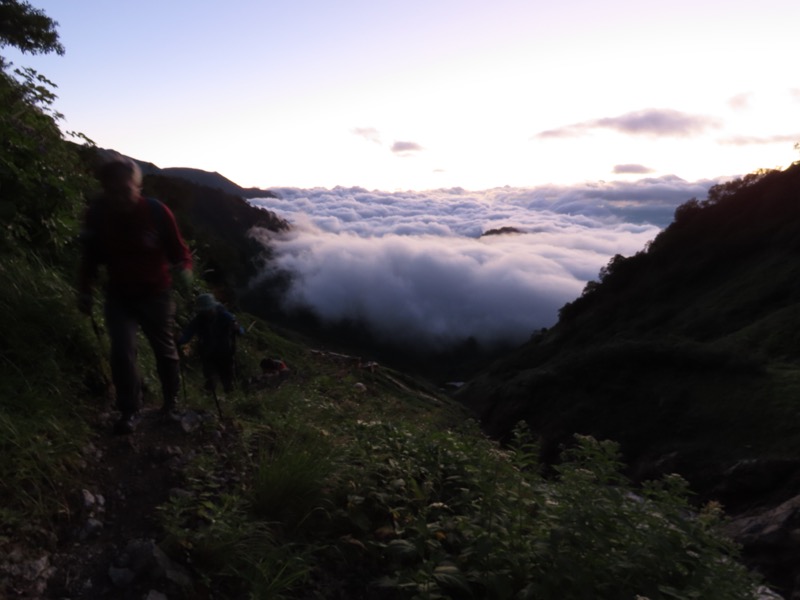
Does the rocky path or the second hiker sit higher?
the second hiker

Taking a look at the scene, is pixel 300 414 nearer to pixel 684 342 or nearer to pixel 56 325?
pixel 56 325

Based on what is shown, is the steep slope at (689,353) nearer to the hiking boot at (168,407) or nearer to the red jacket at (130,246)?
the hiking boot at (168,407)

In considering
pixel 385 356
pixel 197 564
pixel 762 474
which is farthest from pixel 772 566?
pixel 385 356

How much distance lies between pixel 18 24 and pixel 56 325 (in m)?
13.8

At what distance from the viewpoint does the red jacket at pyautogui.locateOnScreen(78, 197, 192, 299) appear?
4660 mm

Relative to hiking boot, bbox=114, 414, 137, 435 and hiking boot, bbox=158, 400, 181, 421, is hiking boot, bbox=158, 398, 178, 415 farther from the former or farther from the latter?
hiking boot, bbox=114, 414, 137, 435

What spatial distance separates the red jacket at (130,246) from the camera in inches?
183

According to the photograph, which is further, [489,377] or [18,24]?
[489,377]

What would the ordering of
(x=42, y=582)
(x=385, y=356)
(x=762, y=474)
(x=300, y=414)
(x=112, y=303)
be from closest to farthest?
(x=42, y=582) → (x=112, y=303) → (x=300, y=414) → (x=762, y=474) → (x=385, y=356)

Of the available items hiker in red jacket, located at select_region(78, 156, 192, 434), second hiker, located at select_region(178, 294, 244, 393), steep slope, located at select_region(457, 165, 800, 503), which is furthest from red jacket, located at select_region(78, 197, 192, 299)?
steep slope, located at select_region(457, 165, 800, 503)

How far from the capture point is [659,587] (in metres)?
3.16

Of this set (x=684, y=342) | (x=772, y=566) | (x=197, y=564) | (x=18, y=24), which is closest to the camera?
(x=197, y=564)

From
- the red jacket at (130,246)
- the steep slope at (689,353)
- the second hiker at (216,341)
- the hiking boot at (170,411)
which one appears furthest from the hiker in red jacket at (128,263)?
the steep slope at (689,353)

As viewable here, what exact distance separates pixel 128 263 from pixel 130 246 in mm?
113
